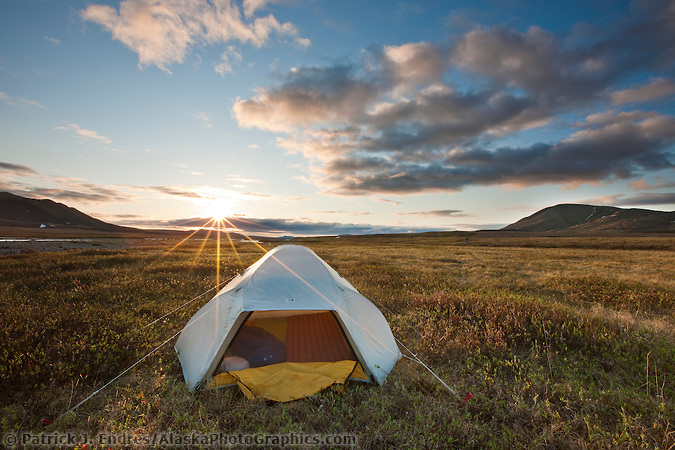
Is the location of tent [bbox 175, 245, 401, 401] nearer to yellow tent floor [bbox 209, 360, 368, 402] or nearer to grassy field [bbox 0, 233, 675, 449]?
yellow tent floor [bbox 209, 360, 368, 402]

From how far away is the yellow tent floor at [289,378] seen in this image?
199 inches

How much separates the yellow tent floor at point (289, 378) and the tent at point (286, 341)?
0.06 feet

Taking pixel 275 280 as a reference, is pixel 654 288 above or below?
below

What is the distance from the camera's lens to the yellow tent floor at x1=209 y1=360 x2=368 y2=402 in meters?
5.06

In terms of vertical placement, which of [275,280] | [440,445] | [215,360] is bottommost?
[440,445]

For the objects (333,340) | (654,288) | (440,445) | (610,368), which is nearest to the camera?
(440,445)

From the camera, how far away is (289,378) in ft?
17.9

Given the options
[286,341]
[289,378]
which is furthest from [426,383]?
[286,341]

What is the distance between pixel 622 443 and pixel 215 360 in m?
6.32

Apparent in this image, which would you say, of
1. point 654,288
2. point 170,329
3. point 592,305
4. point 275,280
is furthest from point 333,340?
point 654,288

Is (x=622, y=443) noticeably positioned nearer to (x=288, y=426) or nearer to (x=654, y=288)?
(x=288, y=426)

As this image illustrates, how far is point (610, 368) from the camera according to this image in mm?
5758

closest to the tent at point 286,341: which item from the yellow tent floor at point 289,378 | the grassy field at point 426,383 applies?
the yellow tent floor at point 289,378

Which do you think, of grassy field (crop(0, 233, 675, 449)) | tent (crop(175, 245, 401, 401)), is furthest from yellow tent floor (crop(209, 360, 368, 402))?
grassy field (crop(0, 233, 675, 449))
